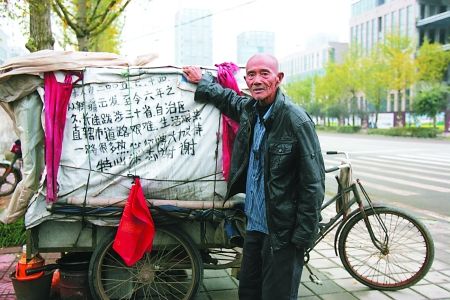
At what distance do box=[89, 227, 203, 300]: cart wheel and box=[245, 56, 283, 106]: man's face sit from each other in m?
1.35

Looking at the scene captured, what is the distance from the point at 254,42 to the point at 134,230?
32.9 metres

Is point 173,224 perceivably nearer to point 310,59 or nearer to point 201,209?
point 201,209

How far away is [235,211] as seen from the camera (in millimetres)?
3590

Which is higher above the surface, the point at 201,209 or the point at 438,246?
the point at 201,209

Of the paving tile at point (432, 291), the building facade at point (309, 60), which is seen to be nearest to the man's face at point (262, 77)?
the paving tile at point (432, 291)

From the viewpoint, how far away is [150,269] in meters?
3.66

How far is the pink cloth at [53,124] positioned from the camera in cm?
336

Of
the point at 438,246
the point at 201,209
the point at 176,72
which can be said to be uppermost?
the point at 176,72

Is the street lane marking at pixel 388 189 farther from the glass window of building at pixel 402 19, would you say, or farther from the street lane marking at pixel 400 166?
the glass window of building at pixel 402 19

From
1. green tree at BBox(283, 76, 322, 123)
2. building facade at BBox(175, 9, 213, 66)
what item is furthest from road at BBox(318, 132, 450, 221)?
green tree at BBox(283, 76, 322, 123)

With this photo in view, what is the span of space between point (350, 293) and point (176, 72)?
2470 millimetres

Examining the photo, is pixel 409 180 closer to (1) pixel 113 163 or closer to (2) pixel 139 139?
(2) pixel 139 139

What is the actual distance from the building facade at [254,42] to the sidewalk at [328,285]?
27242mm

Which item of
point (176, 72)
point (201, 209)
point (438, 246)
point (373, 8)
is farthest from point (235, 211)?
point (373, 8)
